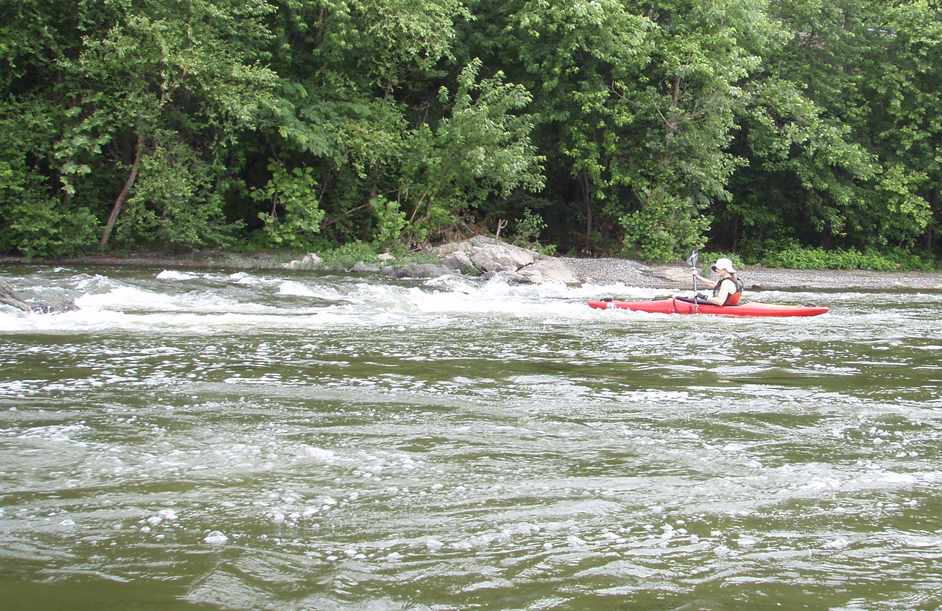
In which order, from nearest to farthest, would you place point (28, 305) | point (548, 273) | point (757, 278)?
point (28, 305) → point (548, 273) → point (757, 278)

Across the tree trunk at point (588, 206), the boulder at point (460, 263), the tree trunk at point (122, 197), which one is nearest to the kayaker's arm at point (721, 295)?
the boulder at point (460, 263)

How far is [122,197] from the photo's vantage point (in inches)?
789

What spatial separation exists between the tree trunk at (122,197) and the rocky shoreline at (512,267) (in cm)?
45

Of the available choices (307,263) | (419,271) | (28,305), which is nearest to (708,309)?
(419,271)

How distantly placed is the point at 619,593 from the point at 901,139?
25.2m

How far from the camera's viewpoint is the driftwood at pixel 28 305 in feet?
37.7

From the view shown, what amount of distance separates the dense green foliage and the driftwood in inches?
285

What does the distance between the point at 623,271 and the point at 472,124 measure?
4786mm

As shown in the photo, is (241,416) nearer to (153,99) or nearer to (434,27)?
(153,99)

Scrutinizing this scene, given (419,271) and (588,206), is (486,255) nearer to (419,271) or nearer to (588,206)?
(419,271)

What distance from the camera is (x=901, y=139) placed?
25.4 metres

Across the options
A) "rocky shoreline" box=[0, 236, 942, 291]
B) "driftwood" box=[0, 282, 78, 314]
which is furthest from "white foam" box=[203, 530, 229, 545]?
"rocky shoreline" box=[0, 236, 942, 291]

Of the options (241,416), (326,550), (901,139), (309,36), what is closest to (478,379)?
(241,416)

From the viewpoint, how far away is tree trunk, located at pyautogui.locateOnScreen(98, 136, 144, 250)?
19.8 metres
